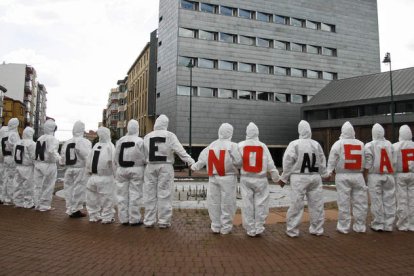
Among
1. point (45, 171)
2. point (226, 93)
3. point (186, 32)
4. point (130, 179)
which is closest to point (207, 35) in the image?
point (186, 32)

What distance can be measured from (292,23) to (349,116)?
15.0 metres

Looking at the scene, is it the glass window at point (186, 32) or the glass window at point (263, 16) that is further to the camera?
the glass window at point (263, 16)

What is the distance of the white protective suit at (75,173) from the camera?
26.1 feet

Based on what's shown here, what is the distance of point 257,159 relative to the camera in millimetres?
6586

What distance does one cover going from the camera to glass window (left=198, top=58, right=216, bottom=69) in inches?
1444

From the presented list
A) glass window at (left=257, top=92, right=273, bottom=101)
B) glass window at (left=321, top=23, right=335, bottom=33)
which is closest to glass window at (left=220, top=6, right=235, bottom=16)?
glass window at (left=257, top=92, right=273, bottom=101)

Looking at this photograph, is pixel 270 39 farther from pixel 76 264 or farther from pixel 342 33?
pixel 76 264

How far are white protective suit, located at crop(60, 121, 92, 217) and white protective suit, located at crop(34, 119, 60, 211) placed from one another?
0.52 metres

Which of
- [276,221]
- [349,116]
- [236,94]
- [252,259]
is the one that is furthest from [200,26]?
[252,259]

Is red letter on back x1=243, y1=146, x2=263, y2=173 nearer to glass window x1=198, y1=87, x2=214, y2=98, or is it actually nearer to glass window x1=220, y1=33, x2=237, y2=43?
glass window x1=198, y1=87, x2=214, y2=98

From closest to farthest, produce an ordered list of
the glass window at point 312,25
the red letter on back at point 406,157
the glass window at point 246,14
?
the red letter on back at point 406,157 < the glass window at point 246,14 < the glass window at point 312,25

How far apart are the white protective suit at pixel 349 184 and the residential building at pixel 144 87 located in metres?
38.4

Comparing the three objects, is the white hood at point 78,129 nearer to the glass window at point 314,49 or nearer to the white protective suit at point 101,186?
the white protective suit at point 101,186

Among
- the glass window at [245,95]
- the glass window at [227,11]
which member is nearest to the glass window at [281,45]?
the glass window at [227,11]
